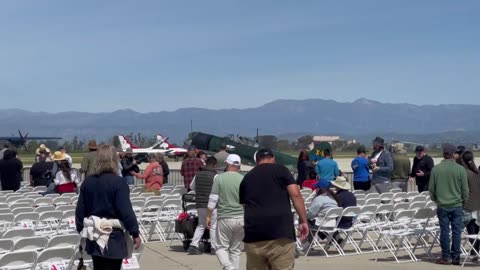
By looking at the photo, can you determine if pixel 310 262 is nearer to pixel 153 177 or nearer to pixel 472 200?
pixel 472 200

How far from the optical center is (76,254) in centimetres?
771

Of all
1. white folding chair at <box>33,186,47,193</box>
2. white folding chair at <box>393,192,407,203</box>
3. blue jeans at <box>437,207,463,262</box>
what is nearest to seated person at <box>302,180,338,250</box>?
blue jeans at <box>437,207,463,262</box>

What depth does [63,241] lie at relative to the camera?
774 centimetres

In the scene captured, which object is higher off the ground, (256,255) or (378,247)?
(256,255)

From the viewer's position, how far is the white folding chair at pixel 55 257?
711 centimetres

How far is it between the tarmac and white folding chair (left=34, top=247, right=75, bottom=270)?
274cm

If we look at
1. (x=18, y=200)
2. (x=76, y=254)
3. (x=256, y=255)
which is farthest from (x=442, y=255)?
(x=18, y=200)

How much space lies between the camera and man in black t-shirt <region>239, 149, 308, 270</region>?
7000mm

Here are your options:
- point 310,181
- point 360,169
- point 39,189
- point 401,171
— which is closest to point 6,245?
point 39,189

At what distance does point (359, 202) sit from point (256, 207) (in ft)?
18.8

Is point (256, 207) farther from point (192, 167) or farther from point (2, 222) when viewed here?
point (192, 167)

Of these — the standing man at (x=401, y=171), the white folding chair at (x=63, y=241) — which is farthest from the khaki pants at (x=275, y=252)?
the standing man at (x=401, y=171)

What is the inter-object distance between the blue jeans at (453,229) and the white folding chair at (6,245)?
5461 mm

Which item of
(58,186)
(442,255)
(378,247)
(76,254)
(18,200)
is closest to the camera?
(76,254)
